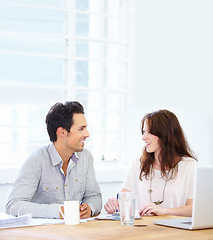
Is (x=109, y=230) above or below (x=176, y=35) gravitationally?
below

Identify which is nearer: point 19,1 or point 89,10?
point 19,1

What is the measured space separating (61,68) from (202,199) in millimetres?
2214

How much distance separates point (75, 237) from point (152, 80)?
2382 mm

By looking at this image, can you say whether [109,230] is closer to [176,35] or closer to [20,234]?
[20,234]

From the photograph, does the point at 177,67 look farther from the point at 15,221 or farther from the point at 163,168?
the point at 15,221

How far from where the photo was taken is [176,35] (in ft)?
12.6

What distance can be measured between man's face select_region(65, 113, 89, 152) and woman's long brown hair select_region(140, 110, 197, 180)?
405mm

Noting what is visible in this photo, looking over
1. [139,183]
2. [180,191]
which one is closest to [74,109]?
[139,183]

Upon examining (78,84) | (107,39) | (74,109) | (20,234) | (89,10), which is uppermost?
(89,10)

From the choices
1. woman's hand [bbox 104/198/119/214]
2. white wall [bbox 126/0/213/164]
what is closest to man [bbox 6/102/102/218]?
woman's hand [bbox 104/198/119/214]

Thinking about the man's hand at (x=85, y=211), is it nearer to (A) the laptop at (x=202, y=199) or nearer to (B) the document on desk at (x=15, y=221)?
(B) the document on desk at (x=15, y=221)

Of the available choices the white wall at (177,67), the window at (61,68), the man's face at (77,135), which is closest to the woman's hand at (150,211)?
the man's face at (77,135)

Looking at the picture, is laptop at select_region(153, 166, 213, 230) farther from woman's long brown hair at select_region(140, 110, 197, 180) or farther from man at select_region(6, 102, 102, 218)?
woman's long brown hair at select_region(140, 110, 197, 180)


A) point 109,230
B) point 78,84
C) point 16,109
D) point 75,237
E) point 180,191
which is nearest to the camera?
point 75,237
